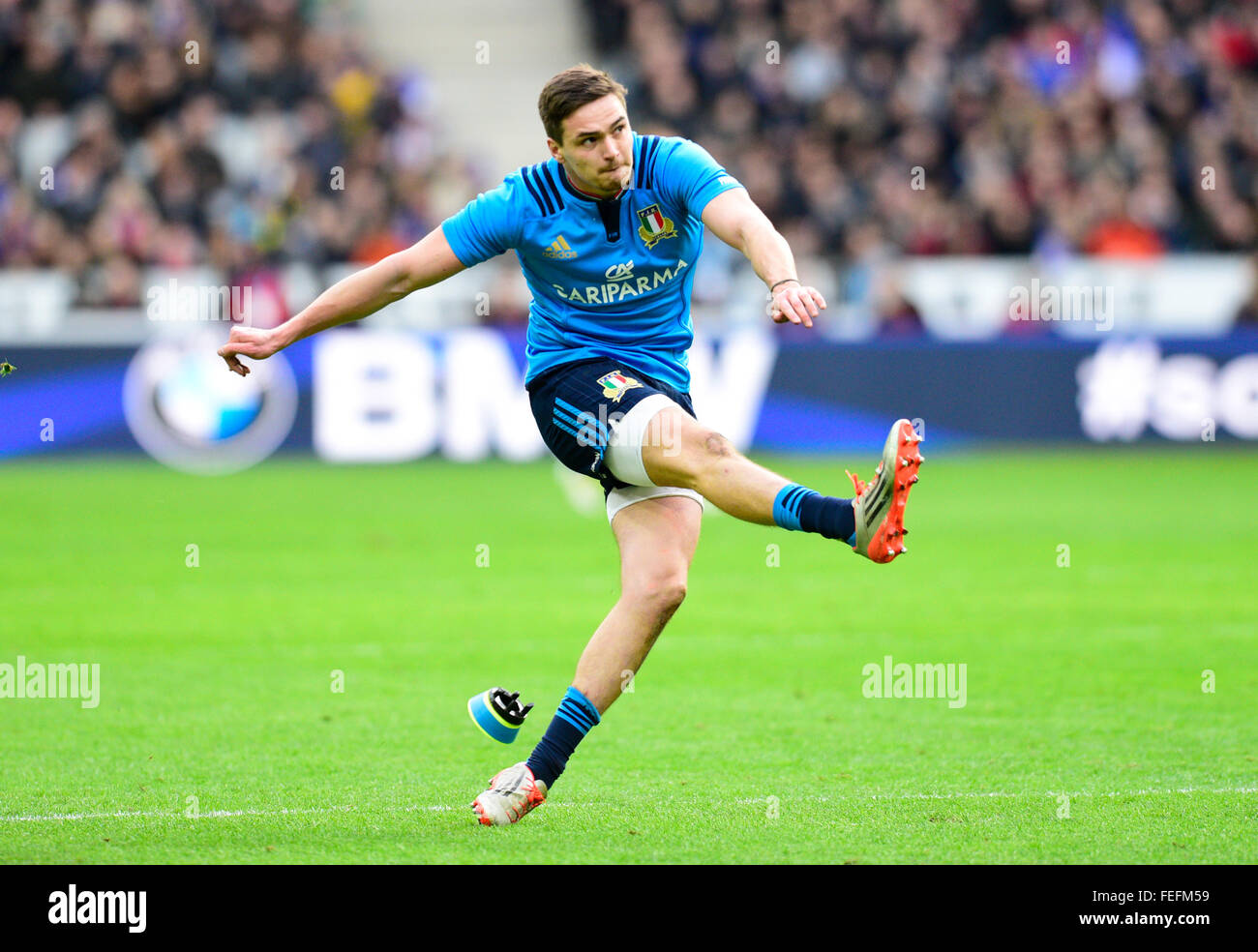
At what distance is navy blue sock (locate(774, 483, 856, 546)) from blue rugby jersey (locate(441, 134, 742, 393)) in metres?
0.89

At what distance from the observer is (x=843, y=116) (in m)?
22.6

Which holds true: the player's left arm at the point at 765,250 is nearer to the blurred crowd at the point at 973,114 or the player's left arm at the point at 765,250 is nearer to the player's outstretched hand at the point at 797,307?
the player's outstretched hand at the point at 797,307

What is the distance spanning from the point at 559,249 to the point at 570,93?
54cm

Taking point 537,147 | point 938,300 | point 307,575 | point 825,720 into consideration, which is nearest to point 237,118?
point 537,147

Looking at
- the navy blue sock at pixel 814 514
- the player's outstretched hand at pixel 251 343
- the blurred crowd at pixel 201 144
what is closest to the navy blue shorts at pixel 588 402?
the navy blue sock at pixel 814 514

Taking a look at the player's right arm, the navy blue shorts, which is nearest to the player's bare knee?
the navy blue shorts

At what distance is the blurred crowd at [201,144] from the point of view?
2061 centimetres

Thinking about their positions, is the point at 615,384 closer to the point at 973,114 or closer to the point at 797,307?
the point at 797,307

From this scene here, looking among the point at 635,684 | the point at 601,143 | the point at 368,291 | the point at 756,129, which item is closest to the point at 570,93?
the point at 601,143

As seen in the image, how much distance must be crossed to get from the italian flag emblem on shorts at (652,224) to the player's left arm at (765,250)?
258mm

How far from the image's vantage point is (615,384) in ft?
18.8

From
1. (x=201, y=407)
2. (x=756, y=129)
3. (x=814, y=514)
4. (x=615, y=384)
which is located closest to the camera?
(x=814, y=514)
